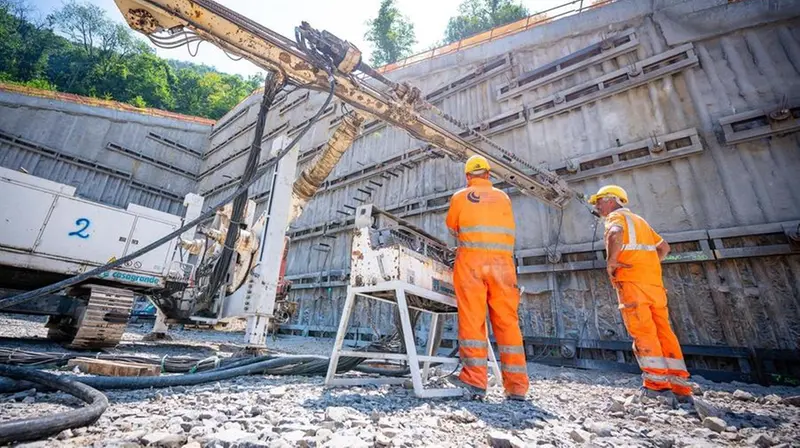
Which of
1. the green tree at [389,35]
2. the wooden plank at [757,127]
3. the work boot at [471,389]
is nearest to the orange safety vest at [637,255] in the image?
the work boot at [471,389]

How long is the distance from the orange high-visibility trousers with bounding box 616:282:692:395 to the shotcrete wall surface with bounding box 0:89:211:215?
65.4 ft

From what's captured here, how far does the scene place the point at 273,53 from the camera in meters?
4.24

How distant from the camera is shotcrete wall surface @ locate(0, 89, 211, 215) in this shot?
46.5 ft

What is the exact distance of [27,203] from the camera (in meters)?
4.32

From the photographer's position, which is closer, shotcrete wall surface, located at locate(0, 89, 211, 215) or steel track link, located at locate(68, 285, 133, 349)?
steel track link, located at locate(68, 285, 133, 349)

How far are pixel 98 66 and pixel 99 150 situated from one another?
2078cm

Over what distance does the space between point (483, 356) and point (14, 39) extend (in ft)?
159

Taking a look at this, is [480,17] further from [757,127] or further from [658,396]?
[658,396]

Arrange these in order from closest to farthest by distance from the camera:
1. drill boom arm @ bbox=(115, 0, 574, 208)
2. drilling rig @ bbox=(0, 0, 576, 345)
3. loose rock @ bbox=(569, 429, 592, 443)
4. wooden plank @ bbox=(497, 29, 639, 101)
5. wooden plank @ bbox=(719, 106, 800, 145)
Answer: loose rock @ bbox=(569, 429, 592, 443) < drill boom arm @ bbox=(115, 0, 574, 208) < drilling rig @ bbox=(0, 0, 576, 345) < wooden plank @ bbox=(719, 106, 800, 145) < wooden plank @ bbox=(497, 29, 639, 101)

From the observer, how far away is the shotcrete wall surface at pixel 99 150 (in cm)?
1419

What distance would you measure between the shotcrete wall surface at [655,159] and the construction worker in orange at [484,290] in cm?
388

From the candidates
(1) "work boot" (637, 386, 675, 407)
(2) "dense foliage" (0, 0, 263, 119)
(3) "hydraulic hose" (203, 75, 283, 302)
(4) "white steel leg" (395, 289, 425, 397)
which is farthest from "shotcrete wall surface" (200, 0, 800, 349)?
(2) "dense foliage" (0, 0, 263, 119)

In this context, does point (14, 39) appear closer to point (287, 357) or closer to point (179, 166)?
point (179, 166)

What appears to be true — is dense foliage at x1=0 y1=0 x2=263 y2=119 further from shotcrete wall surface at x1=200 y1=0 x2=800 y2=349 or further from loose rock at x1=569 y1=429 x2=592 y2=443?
loose rock at x1=569 y1=429 x2=592 y2=443
